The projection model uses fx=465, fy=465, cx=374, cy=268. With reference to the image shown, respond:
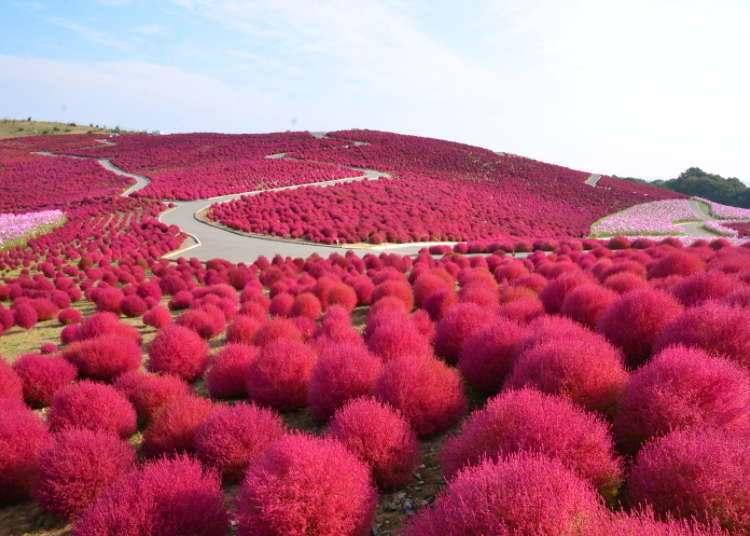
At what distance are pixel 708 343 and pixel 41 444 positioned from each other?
6.01 meters

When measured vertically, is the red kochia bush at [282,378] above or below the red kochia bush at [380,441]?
below

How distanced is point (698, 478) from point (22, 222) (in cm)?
3376

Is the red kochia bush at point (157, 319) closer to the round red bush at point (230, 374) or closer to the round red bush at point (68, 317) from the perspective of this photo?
the round red bush at point (68, 317)

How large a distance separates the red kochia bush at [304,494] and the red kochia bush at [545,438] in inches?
26.0

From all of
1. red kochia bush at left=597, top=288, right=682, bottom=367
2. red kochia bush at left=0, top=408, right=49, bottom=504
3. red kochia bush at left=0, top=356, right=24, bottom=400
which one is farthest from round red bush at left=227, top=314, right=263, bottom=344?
red kochia bush at left=597, top=288, right=682, bottom=367

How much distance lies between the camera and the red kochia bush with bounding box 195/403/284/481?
4.03 metres

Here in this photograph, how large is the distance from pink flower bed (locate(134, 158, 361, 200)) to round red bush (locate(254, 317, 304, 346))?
30935 millimetres

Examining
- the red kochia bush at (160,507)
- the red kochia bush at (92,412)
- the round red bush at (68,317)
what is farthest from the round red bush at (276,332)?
the round red bush at (68,317)

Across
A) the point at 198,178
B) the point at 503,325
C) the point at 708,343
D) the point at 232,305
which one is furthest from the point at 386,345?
the point at 198,178

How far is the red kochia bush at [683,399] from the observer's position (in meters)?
2.91

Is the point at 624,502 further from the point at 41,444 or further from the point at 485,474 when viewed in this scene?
the point at 41,444

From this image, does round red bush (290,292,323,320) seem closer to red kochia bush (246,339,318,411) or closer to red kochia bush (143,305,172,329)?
red kochia bush (143,305,172,329)

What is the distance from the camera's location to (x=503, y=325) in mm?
5125

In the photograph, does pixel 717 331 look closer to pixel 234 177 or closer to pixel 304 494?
pixel 304 494
